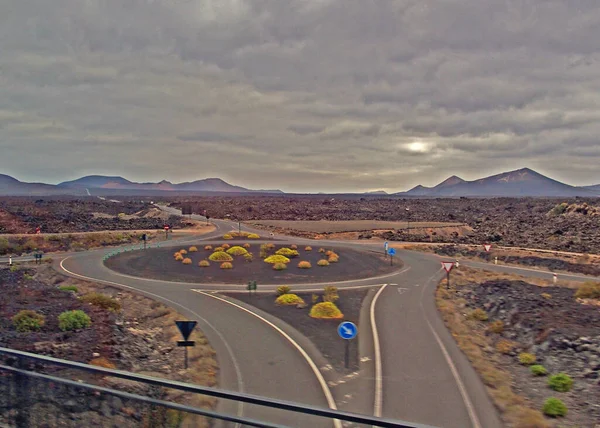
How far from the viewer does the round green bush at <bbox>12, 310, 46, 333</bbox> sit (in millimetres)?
18203

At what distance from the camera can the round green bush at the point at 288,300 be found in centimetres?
2714

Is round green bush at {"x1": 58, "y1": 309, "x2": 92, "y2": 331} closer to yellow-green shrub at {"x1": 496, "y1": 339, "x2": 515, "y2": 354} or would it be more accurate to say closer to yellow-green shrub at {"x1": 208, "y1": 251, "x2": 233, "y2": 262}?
yellow-green shrub at {"x1": 496, "y1": 339, "x2": 515, "y2": 354}

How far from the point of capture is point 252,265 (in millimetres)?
44125

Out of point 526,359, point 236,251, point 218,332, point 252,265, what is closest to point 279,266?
point 252,265

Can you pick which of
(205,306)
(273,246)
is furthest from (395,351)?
(273,246)

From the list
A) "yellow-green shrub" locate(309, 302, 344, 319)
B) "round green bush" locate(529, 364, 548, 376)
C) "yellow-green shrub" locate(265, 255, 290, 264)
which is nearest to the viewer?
"round green bush" locate(529, 364, 548, 376)

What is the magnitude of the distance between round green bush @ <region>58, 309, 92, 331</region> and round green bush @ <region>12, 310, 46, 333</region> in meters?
0.78

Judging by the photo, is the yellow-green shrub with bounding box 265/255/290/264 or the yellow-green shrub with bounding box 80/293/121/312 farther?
the yellow-green shrub with bounding box 265/255/290/264

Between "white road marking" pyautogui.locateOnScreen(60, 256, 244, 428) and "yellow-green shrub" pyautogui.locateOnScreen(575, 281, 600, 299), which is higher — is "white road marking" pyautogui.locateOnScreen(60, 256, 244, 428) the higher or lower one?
the lower one

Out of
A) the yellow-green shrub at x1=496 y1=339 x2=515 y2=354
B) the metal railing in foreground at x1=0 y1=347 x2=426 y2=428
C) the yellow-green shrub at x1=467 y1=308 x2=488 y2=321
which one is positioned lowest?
the yellow-green shrub at x1=496 y1=339 x2=515 y2=354

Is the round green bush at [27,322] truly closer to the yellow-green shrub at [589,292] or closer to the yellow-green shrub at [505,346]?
the yellow-green shrub at [505,346]

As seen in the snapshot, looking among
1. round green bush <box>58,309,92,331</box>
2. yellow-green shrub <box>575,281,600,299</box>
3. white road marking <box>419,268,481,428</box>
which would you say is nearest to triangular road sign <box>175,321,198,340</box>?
round green bush <box>58,309,92,331</box>

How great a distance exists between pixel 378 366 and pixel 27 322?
14.8 meters

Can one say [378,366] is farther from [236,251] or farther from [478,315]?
[236,251]
